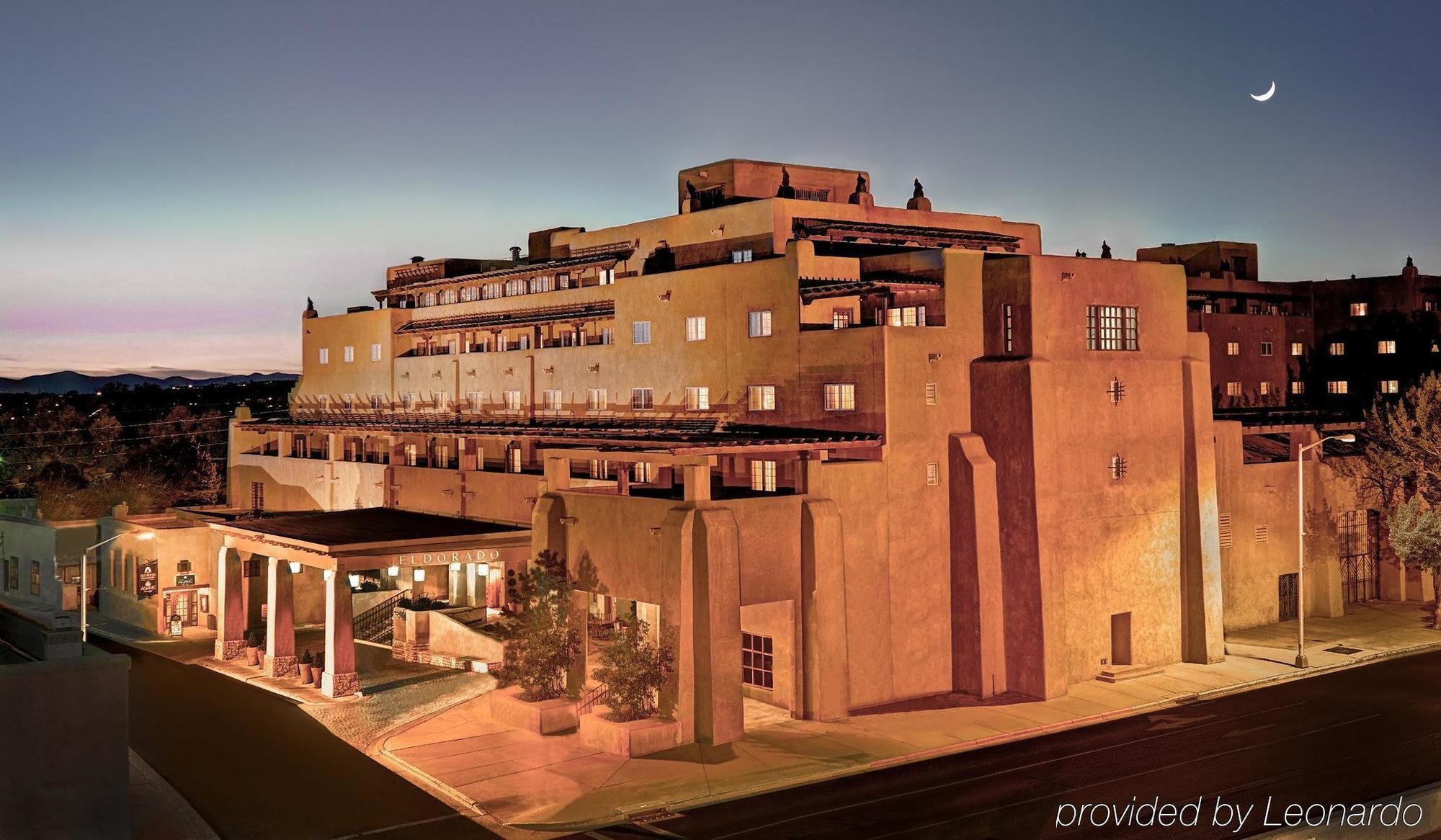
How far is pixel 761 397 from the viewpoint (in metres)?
49.2

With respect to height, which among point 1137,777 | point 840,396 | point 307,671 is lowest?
point 1137,777

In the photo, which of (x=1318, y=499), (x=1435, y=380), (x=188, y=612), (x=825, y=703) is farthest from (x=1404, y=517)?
(x=188, y=612)

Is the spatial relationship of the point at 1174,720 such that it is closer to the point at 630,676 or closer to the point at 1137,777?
the point at 1137,777

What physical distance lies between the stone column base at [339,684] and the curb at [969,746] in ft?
50.8

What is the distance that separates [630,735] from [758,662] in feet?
28.0

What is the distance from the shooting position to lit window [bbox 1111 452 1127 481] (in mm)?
46688

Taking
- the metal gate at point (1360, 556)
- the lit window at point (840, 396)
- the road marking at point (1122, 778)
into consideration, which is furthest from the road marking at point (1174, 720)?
the metal gate at point (1360, 556)

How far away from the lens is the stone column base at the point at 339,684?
4331cm

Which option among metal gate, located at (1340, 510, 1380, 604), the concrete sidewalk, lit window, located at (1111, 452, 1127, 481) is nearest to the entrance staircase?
the concrete sidewalk

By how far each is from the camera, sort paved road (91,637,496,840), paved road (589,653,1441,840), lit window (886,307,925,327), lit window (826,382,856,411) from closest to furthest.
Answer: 1. paved road (589,653,1441,840)
2. paved road (91,637,496,840)
3. lit window (826,382,856,411)
4. lit window (886,307,925,327)

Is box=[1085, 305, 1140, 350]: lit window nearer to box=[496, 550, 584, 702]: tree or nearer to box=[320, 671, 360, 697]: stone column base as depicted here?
box=[496, 550, 584, 702]: tree

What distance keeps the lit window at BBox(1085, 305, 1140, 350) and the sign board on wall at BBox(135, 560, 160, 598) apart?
41038 millimetres

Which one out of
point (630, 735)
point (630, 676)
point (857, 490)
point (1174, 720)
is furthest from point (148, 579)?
point (1174, 720)

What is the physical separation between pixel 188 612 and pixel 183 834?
29558 millimetres
